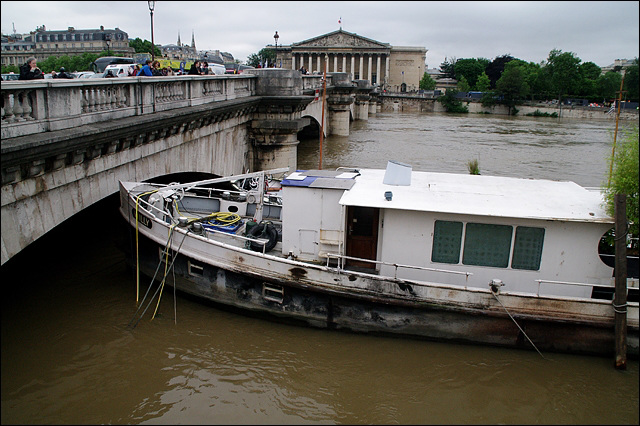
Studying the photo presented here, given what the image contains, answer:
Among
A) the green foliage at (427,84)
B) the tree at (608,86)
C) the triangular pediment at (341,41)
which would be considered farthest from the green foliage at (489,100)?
the triangular pediment at (341,41)

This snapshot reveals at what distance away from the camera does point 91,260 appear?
14.6 meters

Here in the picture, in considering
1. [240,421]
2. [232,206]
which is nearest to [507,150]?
[232,206]

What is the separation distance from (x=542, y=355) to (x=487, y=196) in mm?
3084

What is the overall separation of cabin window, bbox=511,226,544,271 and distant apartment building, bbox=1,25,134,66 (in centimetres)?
8874

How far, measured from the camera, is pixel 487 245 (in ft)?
34.8

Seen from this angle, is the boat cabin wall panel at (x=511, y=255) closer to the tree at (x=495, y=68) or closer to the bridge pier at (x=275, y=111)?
the bridge pier at (x=275, y=111)

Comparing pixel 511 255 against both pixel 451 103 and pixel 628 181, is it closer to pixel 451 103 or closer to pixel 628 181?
pixel 628 181

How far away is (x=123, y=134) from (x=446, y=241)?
6.42m

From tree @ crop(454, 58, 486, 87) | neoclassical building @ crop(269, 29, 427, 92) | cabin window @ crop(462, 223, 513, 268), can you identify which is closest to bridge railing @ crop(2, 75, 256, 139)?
cabin window @ crop(462, 223, 513, 268)

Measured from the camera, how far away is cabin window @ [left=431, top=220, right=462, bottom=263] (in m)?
10.6

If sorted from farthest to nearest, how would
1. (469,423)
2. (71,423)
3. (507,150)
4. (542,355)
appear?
1. (507,150)
2. (542,355)
3. (469,423)
4. (71,423)

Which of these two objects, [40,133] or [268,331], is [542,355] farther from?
[40,133]


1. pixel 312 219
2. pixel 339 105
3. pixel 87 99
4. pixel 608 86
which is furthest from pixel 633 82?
pixel 608 86

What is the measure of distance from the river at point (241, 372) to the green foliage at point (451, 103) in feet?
277
